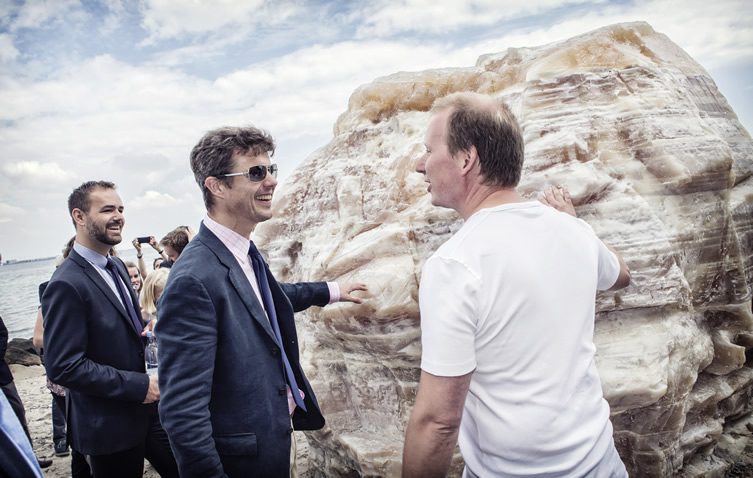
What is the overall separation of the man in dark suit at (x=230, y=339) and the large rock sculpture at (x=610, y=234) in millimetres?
1010

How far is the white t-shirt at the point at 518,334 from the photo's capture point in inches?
62.2

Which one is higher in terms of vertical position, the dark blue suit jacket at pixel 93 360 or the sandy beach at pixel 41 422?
the dark blue suit jacket at pixel 93 360

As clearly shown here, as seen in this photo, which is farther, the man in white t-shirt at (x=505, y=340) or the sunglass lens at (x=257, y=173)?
the sunglass lens at (x=257, y=173)

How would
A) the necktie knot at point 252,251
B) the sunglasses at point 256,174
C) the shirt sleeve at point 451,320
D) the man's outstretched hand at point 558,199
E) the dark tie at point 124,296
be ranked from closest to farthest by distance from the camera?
the shirt sleeve at point 451,320 → the sunglasses at point 256,174 → the necktie knot at point 252,251 → the man's outstretched hand at point 558,199 → the dark tie at point 124,296

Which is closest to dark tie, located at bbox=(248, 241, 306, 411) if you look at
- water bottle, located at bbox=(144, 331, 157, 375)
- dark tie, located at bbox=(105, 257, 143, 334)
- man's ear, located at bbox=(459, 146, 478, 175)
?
man's ear, located at bbox=(459, 146, 478, 175)

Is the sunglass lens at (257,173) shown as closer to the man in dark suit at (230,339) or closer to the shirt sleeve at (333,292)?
the man in dark suit at (230,339)

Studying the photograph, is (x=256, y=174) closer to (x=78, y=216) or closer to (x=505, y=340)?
(x=505, y=340)

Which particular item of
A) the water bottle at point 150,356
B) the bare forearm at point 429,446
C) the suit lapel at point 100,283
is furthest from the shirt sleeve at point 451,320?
the water bottle at point 150,356

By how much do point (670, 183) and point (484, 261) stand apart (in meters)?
2.49

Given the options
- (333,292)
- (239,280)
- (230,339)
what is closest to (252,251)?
(239,280)

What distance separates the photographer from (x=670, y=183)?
329cm

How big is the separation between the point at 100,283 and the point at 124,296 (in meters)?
0.26

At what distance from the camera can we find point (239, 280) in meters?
2.23

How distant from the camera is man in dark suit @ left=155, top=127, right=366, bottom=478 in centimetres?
198
